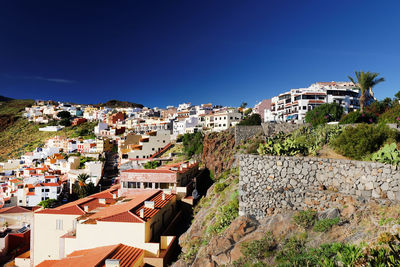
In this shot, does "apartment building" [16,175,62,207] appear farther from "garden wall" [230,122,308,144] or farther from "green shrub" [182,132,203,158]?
"garden wall" [230,122,308,144]

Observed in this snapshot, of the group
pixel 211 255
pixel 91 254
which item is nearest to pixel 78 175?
pixel 91 254

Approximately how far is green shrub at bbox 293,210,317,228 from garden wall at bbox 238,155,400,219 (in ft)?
1.28

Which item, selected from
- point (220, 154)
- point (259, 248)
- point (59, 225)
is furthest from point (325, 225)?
point (220, 154)

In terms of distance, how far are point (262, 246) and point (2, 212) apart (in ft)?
152

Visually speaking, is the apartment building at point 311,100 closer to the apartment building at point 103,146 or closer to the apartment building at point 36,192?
the apartment building at point 36,192

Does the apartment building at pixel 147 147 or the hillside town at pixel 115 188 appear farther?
the apartment building at pixel 147 147

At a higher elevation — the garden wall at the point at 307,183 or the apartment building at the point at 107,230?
the garden wall at the point at 307,183

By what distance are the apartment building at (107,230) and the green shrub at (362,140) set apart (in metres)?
10.4

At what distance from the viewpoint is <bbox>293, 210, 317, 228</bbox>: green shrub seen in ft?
28.5

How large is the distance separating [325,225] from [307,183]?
5.89 ft

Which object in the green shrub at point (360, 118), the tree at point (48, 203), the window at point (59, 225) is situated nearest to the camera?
the window at point (59, 225)

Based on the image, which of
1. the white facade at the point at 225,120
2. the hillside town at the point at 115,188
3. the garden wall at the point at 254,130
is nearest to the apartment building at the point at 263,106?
the hillside town at the point at 115,188

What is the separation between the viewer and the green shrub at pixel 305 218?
8688mm

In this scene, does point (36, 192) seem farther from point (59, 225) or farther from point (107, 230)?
point (107, 230)
